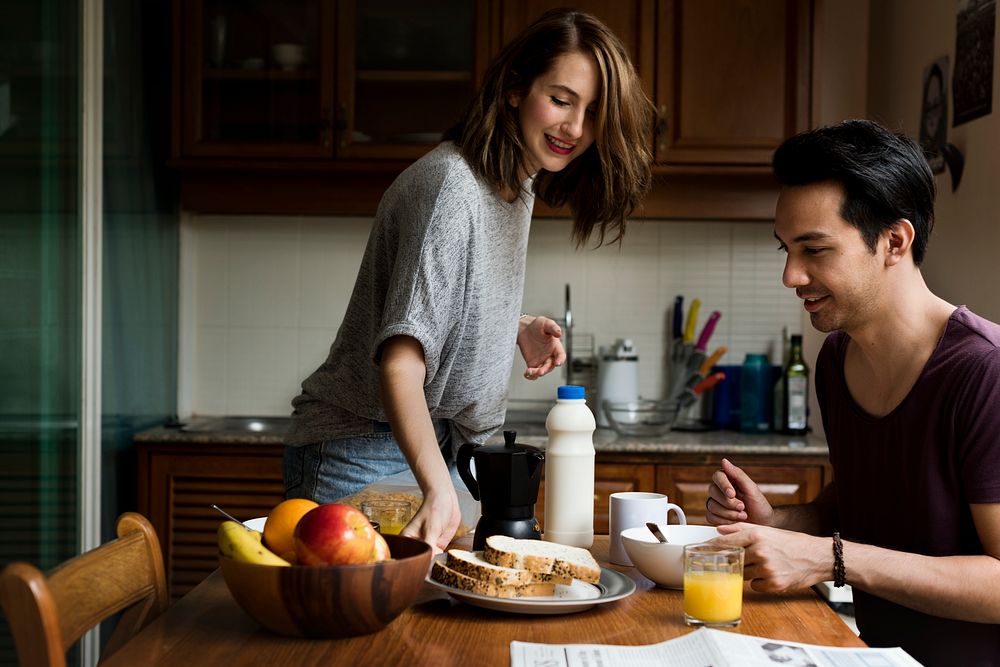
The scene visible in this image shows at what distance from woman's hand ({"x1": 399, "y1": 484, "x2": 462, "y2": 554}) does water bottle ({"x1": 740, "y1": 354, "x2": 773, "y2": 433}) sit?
2086 mm

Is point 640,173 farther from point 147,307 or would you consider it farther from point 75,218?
point 147,307

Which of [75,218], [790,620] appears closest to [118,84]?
[75,218]

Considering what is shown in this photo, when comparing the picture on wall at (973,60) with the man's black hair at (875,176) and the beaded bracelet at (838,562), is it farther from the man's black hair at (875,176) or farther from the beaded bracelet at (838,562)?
the beaded bracelet at (838,562)

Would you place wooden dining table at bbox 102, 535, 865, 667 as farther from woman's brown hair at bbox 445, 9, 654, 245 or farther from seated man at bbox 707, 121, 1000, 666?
woman's brown hair at bbox 445, 9, 654, 245

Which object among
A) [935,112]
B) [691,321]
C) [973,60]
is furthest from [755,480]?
[973,60]

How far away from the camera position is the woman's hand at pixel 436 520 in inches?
50.2

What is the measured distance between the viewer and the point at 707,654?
1019mm

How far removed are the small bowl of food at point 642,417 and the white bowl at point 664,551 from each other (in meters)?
1.64

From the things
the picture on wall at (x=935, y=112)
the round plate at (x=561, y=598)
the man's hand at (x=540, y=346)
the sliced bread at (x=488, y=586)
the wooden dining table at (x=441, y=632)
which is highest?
the picture on wall at (x=935, y=112)

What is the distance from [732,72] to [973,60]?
2.25 feet

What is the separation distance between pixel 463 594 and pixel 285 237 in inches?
97.2

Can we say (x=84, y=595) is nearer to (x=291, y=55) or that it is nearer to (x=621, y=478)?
(x=621, y=478)

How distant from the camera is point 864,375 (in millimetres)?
1521

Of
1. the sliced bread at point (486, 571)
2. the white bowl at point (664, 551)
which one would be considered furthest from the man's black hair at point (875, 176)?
the sliced bread at point (486, 571)
